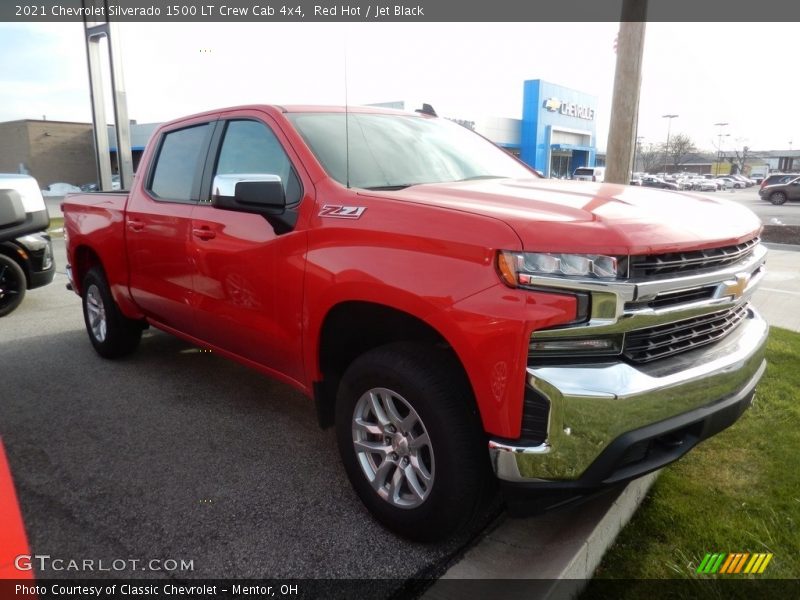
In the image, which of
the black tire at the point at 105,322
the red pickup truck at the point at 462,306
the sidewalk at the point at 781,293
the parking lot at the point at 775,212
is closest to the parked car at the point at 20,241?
the black tire at the point at 105,322

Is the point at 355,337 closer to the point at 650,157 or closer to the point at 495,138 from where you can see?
the point at 495,138

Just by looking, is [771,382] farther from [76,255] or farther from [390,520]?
[76,255]

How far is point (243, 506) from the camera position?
2.97 meters

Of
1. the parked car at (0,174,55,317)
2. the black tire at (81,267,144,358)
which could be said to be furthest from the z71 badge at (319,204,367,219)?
the parked car at (0,174,55,317)

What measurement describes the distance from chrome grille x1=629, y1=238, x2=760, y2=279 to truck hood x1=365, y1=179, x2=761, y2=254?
4 cm

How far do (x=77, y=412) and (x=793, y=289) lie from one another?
7.89 m

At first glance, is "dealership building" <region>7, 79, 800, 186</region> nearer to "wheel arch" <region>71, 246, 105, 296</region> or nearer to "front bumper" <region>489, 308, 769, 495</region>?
"wheel arch" <region>71, 246, 105, 296</region>

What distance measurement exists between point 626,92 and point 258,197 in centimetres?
351

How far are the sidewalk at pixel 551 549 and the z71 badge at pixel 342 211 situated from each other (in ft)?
4.97

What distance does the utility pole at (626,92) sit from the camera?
4.91 meters

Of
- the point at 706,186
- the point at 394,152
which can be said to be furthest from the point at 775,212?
the point at 706,186

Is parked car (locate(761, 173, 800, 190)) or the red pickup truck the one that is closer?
the red pickup truck

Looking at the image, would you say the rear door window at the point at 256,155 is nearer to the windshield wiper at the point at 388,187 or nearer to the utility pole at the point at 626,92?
the windshield wiper at the point at 388,187

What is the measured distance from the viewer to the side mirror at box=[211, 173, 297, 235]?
2885 millimetres
